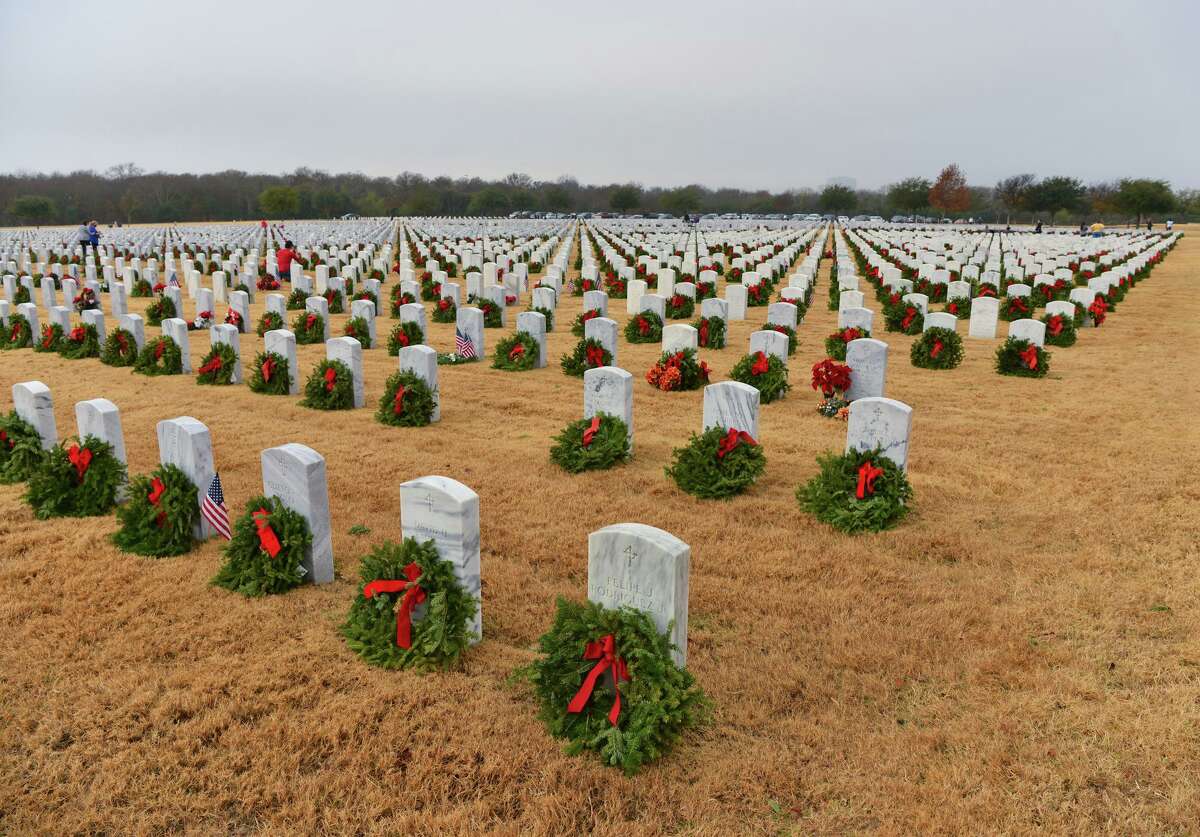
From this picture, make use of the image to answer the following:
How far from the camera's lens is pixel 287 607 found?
4859 mm

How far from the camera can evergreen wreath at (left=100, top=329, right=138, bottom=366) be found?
11797mm

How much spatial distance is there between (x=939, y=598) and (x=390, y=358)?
9.63m

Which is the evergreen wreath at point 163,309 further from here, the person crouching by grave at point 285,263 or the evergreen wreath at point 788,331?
the evergreen wreath at point 788,331

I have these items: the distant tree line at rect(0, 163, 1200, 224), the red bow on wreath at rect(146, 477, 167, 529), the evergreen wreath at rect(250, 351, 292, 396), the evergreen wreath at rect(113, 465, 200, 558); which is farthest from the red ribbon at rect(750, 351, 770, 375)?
the distant tree line at rect(0, 163, 1200, 224)

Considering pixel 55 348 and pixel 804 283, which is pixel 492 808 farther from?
pixel 804 283

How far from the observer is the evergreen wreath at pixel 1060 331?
44.8 ft

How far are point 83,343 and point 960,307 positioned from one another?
15803mm

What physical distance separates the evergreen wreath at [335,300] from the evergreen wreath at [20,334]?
19.0 feet

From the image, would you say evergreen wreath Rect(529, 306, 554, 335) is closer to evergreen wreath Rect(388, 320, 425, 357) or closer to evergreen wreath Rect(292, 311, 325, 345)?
evergreen wreath Rect(388, 320, 425, 357)

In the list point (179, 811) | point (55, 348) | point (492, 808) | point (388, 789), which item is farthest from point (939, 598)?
point (55, 348)

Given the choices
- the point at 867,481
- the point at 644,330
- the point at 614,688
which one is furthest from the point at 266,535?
the point at 644,330

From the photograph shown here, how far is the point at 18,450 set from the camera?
694cm

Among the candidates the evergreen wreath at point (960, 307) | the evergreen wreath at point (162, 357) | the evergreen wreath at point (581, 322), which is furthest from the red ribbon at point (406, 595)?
the evergreen wreath at point (960, 307)

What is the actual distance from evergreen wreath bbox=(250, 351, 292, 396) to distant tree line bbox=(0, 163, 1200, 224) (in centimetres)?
7257
